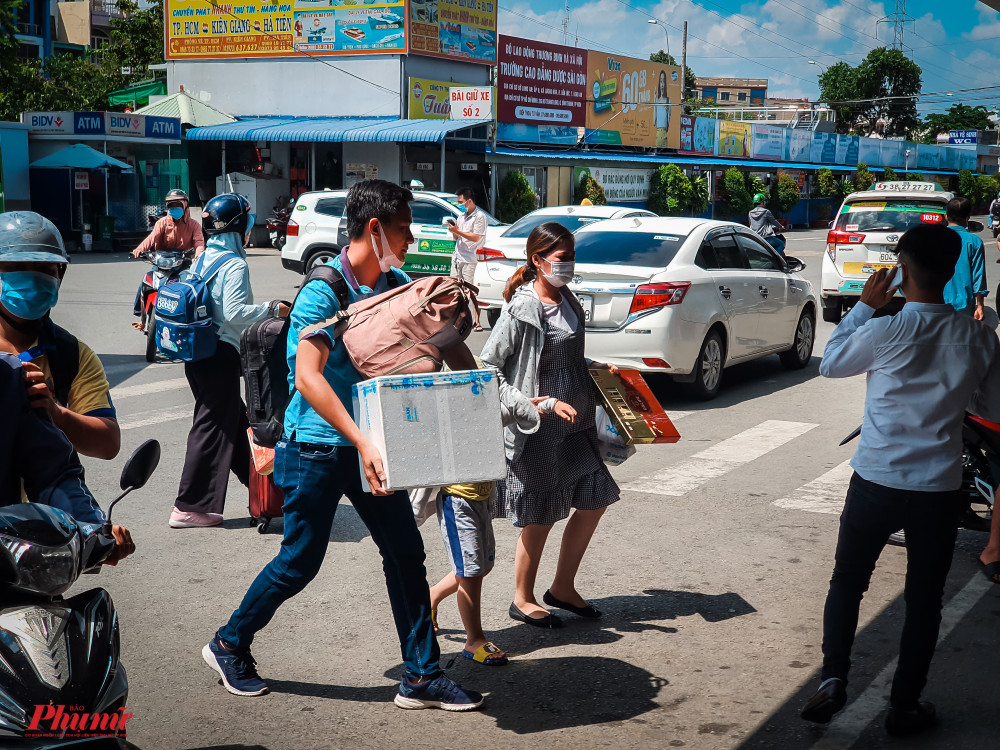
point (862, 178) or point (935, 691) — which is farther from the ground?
point (862, 178)

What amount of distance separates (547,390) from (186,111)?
1241 inches

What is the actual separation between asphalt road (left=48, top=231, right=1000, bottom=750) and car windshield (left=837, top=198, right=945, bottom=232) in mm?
9452

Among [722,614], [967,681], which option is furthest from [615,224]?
[967,681]

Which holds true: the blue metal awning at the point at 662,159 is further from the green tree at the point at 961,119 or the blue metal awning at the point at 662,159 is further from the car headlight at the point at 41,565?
the green tree at the point at 961,119

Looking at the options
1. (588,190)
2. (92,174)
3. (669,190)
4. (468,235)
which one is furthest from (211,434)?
(669,190)

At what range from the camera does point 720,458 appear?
26.8ft

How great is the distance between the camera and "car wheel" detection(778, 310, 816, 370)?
12164 millimetres

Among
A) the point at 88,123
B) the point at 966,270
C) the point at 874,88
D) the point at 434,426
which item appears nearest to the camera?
the point at 434,426

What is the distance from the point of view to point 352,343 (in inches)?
146

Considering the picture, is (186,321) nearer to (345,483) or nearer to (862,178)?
(345,483)

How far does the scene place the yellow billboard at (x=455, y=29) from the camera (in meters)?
32.8

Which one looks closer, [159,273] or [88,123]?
[159,273]

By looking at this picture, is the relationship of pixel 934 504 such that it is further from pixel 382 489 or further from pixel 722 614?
pixel 382 489

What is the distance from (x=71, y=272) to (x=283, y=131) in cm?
1125
